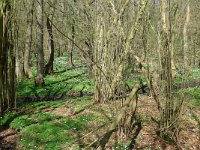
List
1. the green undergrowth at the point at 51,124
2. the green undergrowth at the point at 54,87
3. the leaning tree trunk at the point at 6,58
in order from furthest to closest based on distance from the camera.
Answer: the green undergrowth at the point at 54,87 → the leaning tree trunk at the point at 6,58 → the green undergrowth at the point at 51,124

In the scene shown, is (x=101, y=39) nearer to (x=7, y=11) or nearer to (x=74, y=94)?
(x=7, y=11)

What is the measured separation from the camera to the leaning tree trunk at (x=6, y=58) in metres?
16.6

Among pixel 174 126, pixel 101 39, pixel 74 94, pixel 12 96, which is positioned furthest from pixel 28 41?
pixel 174 126

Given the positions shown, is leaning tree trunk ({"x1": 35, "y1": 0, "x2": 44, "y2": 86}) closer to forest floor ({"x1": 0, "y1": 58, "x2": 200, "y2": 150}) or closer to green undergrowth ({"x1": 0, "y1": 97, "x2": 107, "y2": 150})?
forest floor ({"x1": 0, "y1": 58, "x2": 200, "y2": 150})

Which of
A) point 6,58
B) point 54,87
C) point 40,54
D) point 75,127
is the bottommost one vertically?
point 75,127

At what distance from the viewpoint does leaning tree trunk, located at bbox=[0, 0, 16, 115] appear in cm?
1661

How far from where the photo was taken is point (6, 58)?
1720cm

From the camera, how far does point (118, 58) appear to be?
43.5ft

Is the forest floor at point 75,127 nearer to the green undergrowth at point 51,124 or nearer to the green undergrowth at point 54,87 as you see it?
the green undergrowth at point 51,124

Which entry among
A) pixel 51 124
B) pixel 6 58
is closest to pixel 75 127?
pixel 51 124

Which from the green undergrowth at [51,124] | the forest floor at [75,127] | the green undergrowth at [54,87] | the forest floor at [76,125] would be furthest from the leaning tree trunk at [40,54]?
the forest floor at [75,127]

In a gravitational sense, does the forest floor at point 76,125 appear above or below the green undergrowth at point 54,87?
below

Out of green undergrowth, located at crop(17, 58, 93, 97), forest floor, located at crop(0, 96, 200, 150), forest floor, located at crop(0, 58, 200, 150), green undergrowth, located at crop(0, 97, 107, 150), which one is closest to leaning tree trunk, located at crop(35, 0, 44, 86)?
green undergrowth, located at crop(17, 58, 93, 97)

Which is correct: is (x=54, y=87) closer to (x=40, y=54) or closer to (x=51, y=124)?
(x=40, y=54)
